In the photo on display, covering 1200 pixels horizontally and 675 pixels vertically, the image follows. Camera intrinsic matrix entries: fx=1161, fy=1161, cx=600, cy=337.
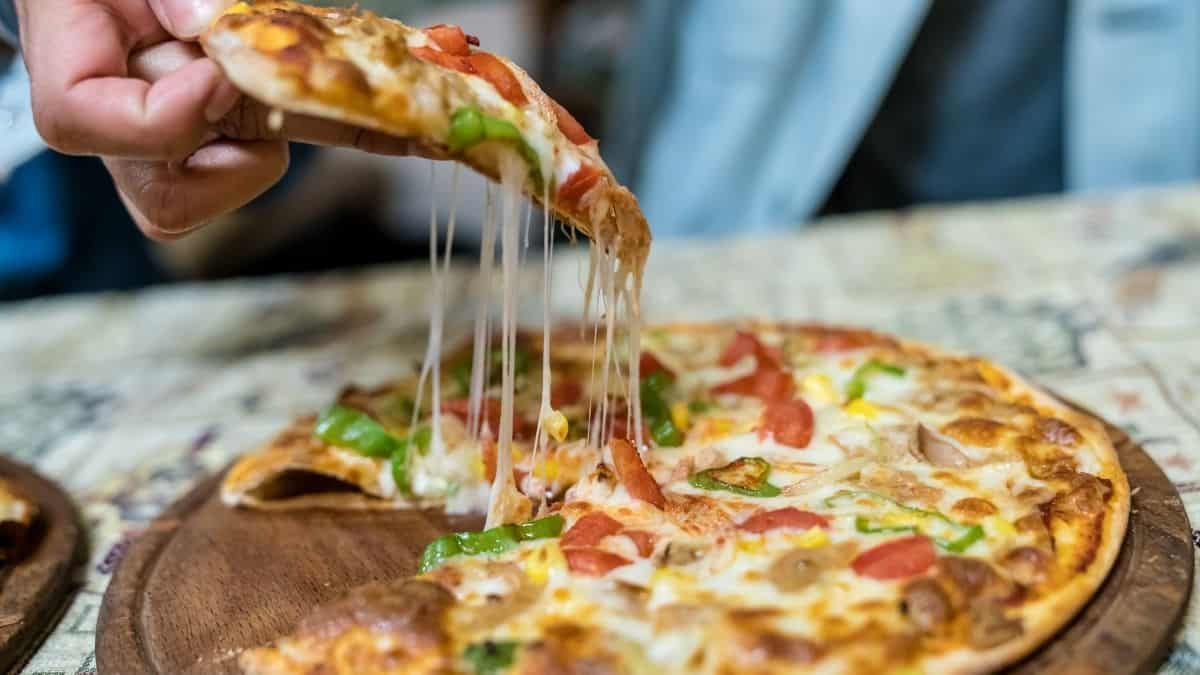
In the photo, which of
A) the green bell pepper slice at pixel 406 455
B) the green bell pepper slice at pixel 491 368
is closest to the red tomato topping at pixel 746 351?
the green bell pepper slice at pixel 491 368

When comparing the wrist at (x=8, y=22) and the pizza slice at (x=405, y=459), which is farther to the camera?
the wrist at (x=8, y=22)

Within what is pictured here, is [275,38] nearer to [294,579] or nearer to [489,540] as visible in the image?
[489,540]

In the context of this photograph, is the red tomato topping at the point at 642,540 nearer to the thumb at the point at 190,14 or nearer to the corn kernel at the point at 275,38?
the corn kernel at the point at 275,38

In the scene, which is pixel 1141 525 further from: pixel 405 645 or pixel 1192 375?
pixel 405 645

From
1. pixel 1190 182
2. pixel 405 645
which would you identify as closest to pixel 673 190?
pixel 1190 182

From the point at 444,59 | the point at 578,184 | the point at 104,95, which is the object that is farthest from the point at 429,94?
the point at 104,95

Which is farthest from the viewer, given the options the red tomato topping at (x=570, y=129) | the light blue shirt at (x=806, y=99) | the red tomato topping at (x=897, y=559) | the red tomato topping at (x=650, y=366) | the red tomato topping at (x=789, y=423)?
the light blue shirt at (x=806, y=99)
